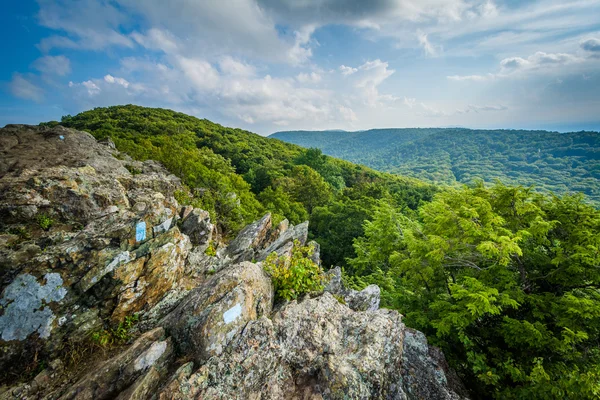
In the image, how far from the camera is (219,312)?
5902 millimetres

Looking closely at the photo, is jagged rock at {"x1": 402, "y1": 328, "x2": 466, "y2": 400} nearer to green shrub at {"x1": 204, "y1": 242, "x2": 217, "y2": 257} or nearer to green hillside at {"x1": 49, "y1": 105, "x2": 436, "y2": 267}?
green shrub at {"x1": 204, "y1": 242, "x2": 217, "y2": 257}

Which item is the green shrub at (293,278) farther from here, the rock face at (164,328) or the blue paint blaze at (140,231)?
the blue paint blaze at (140,231)

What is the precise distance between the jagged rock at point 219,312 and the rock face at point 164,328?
3 cm

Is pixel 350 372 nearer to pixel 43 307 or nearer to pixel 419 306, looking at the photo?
pixel 43 307

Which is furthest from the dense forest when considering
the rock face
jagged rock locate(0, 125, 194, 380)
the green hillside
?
jagged rock locate(0, 125, 194, 380)

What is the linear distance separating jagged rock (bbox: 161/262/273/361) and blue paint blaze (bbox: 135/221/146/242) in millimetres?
2471

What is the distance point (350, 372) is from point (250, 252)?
7.52 meters

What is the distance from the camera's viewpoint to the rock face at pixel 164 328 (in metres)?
4.98

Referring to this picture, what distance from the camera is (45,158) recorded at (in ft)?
41.5

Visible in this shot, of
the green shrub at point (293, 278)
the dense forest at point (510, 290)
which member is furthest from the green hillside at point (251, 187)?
the green shrub at point (293, 278)

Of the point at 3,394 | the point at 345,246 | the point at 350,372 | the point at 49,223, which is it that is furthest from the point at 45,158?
the point at 345,246

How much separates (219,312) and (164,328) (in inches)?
61.8

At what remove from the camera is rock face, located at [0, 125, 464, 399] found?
498cm

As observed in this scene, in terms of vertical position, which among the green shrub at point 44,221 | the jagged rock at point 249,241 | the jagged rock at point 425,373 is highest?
the green shrub at point 44,221
